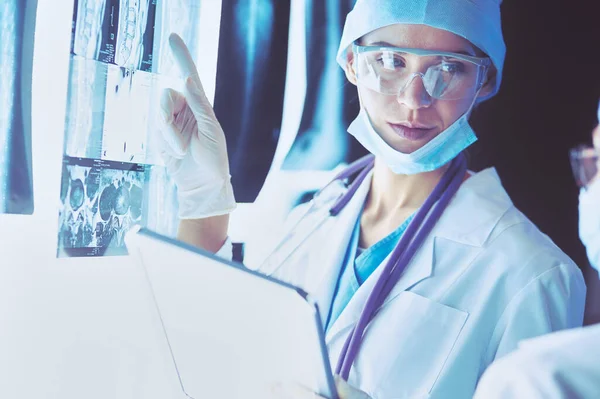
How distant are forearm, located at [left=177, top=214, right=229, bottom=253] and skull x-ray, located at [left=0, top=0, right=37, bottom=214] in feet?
1.37

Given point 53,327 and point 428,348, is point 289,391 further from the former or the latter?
point 53,327

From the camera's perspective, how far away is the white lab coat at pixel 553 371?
1.73 ft

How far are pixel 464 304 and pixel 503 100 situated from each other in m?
0.73

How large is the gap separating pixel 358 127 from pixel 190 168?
1.39ft

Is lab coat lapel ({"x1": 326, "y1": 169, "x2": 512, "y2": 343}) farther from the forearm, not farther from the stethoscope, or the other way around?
the forearm

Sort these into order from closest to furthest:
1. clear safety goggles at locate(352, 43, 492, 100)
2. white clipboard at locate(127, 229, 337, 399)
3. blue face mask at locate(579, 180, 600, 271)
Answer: white clipboard at locate(127, 229, 337, 399), clear safety goggles at locate(352, 43, 492, 100), blue face mask at locate(579, 180, 600, 271)

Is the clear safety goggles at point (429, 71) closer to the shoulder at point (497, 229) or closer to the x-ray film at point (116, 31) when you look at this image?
the shoulder at point (497, 229)

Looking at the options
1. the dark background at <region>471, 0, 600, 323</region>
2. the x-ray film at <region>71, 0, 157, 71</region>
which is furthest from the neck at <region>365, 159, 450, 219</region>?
the x-ray film at <region>71, 0, 157, 71</region>

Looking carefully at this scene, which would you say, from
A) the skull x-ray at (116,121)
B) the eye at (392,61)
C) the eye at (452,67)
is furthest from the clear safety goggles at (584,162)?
the skull x-ray at (116,121)

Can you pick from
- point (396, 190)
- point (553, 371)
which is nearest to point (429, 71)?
point (396, 190)

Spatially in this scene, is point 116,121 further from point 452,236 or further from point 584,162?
point 584,162

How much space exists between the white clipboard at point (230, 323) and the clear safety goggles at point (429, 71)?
741 millimetres

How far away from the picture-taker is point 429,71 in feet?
5.04

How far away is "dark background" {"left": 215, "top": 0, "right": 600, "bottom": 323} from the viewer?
5.76 feet
